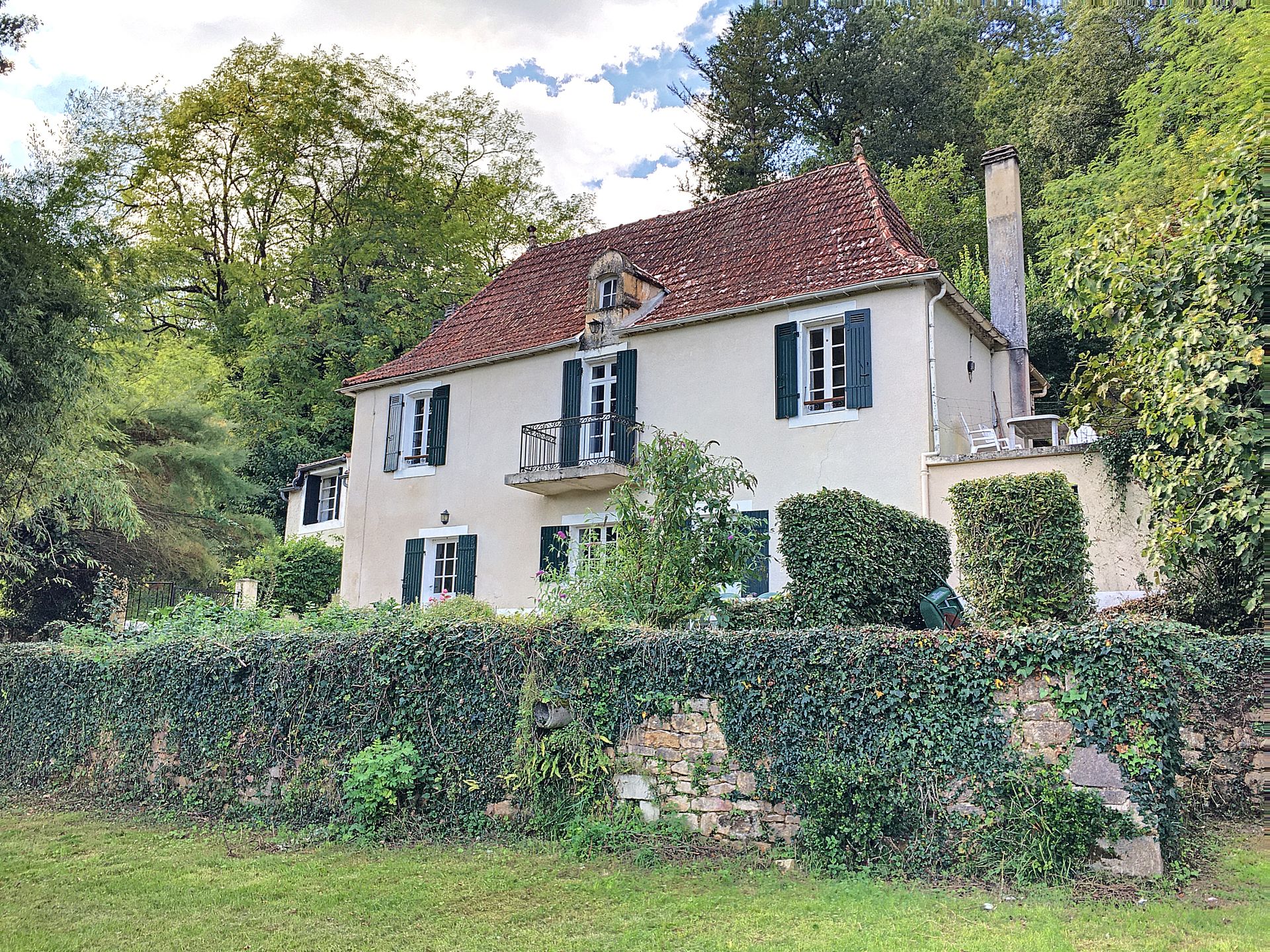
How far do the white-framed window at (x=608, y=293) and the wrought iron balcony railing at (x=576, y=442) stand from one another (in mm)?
1943

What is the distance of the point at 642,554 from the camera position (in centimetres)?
919

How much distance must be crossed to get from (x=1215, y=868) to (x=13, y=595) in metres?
16.5

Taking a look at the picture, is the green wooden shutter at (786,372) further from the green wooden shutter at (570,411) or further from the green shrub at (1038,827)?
the green shrub at (1038,827)

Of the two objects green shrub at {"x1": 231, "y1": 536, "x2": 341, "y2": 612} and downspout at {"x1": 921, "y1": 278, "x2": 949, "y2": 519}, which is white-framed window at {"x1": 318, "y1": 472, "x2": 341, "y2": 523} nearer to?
green shrub at {"x1": 231, "y1": 536, "x2": 341, "y2": 612}

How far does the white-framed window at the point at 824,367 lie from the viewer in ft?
44.8

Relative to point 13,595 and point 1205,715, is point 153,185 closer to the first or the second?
point 13,595

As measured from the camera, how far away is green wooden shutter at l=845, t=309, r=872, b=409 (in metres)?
13.3

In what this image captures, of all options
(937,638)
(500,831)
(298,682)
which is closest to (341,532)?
(298,682)

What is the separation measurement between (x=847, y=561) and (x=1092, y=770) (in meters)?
2.88

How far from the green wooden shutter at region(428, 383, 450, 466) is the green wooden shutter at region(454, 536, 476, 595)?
1684 mm

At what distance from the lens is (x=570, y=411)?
16.0 m

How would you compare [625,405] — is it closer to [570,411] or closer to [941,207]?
[570,411]

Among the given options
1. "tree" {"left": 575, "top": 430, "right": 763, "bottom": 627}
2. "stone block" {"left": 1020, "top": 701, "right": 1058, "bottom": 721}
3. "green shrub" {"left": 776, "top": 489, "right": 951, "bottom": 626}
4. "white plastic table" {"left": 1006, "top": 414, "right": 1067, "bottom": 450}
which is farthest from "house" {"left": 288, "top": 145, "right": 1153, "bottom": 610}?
"stone block" {"left": 1020, "top": 701, "right": 1058, "bottom": 721}

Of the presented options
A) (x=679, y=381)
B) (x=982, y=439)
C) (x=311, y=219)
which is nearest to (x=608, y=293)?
(x=679, y=381)
